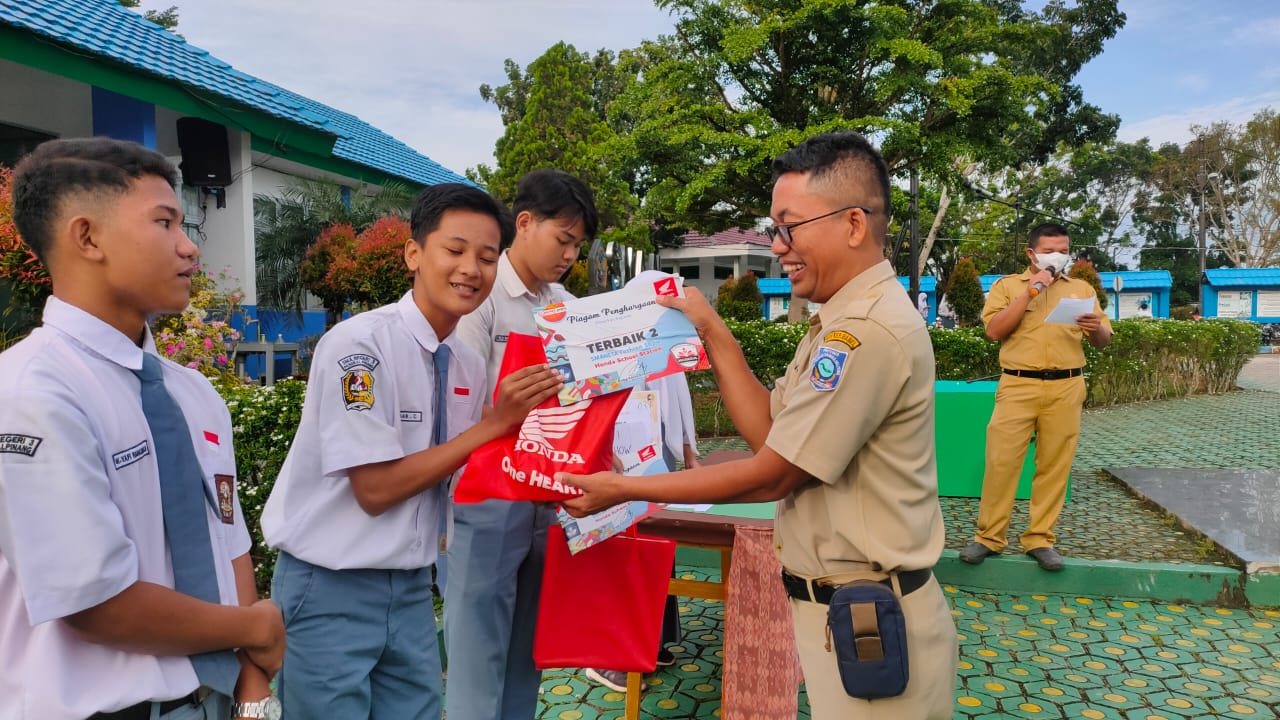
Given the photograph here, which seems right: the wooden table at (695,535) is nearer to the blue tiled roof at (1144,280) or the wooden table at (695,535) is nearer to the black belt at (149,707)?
the black belt at (149,707)

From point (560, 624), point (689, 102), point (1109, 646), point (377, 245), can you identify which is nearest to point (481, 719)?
point (560, 624)

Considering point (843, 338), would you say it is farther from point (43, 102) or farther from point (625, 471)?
point (43, 102)

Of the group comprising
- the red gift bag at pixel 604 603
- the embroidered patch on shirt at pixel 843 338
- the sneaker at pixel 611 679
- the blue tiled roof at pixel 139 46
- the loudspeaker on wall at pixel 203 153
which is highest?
the blue tiled roof at pixel 139 46

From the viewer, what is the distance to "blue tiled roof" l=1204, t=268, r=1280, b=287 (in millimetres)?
30438

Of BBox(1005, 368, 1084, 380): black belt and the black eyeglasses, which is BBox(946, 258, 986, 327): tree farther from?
the black eyeglasses

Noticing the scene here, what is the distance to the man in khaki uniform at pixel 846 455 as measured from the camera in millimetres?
1763

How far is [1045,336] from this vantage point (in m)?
5.25

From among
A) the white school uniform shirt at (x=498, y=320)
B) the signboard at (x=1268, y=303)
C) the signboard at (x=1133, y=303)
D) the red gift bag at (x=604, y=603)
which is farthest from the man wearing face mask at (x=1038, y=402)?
the signboard at (x=1268, y=303)

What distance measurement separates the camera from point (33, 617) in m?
1.11

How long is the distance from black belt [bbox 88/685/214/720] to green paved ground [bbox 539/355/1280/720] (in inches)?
95.0

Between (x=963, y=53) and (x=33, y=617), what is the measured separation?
16.6 meters

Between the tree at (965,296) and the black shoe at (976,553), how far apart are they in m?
17.4

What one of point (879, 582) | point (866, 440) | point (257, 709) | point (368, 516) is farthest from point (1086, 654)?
point (257, 709)

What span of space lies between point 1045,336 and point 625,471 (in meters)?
3.95
